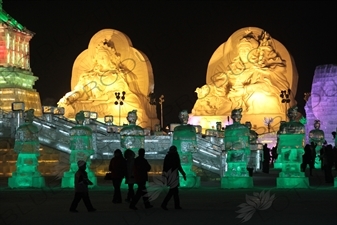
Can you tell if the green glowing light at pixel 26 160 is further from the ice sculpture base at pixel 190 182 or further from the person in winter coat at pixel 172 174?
the person in winter coat at pixel 172 174

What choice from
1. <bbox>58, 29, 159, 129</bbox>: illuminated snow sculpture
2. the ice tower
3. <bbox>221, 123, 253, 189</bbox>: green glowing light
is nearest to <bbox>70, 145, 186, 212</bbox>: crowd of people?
<bbox>221, 123, 253, 189</bbox>: green glowing light

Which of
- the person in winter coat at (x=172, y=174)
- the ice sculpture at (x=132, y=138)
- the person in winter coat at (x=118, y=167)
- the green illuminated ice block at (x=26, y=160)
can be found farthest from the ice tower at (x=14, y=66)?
the person in winter coat at (x=172, y=174)

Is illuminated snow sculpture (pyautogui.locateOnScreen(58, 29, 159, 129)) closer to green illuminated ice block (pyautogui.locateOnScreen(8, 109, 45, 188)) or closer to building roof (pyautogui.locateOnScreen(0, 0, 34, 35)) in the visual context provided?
building roof (pyautogui.locateOnScreen(0, 0, 34, 35))

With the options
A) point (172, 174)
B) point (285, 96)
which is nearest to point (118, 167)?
point (172, 174)

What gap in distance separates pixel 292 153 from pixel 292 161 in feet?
0.71

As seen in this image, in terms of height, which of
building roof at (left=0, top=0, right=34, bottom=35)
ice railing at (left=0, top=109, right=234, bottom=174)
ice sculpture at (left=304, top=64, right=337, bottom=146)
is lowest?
ice railing at (left=0, top=109, right=234, bottom=174)

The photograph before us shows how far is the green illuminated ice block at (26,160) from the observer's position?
72.6ft

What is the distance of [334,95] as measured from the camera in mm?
39344

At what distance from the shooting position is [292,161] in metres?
21.4

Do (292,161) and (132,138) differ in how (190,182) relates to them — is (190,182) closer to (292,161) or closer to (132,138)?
(132,138)

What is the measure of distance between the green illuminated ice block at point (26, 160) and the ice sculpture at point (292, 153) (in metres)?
6.52

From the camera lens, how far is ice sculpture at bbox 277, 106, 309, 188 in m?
21.3

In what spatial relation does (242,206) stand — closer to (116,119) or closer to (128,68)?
(116,119)

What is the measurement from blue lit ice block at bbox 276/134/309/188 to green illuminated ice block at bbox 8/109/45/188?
6.51 m
